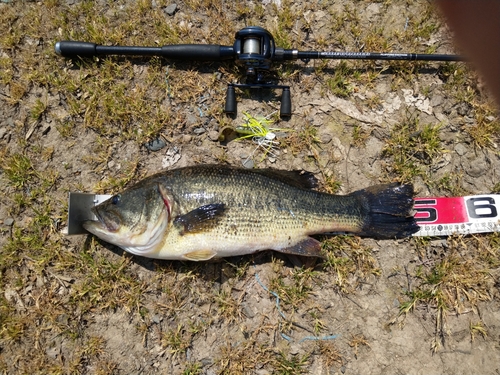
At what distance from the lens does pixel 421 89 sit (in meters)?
4.32

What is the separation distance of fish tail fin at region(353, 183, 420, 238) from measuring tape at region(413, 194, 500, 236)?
18 cm

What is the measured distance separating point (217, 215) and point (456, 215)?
9.08ft

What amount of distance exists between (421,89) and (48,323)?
519 centimetres

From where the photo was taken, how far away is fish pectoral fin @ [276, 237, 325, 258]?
3.59 m

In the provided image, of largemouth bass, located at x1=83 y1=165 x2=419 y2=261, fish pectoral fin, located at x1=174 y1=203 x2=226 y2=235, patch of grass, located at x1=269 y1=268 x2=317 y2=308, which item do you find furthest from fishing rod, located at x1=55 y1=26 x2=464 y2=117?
patch of grass, located at x1=269 y1=268 x2=317 y2=308

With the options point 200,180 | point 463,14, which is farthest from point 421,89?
point 200,180

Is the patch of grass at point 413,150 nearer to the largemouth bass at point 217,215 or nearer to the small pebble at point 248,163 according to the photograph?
the largemouth bass at point 217,215

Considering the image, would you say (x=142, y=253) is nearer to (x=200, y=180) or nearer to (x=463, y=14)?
(x=200, y=180)

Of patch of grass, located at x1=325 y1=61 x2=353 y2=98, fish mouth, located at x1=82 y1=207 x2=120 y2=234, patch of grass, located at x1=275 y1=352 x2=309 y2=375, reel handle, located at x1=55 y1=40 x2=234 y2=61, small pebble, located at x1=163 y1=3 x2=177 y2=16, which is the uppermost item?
small pebble, located at x1=163 y1=3 x2=177 y2=16

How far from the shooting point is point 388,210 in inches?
148

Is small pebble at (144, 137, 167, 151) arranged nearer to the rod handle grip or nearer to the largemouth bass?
the largemouth bass

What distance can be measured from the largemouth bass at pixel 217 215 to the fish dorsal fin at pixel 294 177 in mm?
34

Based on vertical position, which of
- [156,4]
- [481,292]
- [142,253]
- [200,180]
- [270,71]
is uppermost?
[156,4]

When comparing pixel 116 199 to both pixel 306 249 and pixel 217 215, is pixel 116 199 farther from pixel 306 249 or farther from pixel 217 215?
pixel 306 249
